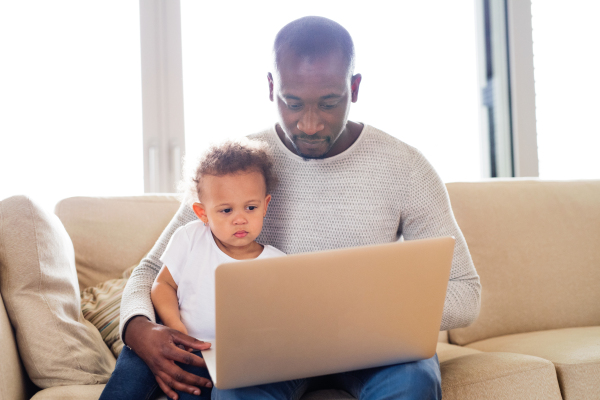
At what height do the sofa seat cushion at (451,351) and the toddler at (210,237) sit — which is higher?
the toddler at (210,237)

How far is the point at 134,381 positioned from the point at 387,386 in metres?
0.50

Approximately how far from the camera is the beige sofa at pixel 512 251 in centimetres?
152

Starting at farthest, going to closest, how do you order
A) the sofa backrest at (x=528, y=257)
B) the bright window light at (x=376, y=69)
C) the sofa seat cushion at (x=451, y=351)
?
1. the bright window light at (x=376, y=69)
2. the sofa backrest at (x=528, y=257)
3. the sofa seat cushion at (x=451, y=351)

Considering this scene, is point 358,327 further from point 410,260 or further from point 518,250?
point 518,250

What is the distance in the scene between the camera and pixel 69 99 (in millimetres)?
2352

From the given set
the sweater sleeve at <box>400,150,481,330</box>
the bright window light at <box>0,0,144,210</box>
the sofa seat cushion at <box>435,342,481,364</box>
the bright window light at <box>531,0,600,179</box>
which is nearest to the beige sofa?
the sofa seat cushion at <box>435,342,481,364</box>

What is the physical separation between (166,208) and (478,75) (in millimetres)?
2058

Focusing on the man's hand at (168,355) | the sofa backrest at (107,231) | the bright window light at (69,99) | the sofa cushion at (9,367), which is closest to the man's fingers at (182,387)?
the man's hand at (168,355)

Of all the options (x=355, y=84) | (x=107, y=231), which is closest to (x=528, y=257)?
(x=355, y=84)

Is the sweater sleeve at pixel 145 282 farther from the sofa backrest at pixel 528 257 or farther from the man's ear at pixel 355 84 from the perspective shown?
the sofa backrest at pixel 528 257

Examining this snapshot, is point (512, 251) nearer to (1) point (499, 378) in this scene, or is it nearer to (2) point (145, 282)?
(1) point (499, 378)

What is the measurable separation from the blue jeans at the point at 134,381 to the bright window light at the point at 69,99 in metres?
1.46

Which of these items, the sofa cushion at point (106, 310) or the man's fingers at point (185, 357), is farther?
the sofa cushion at point (106, 310)

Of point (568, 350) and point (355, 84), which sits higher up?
point (355, 84)
